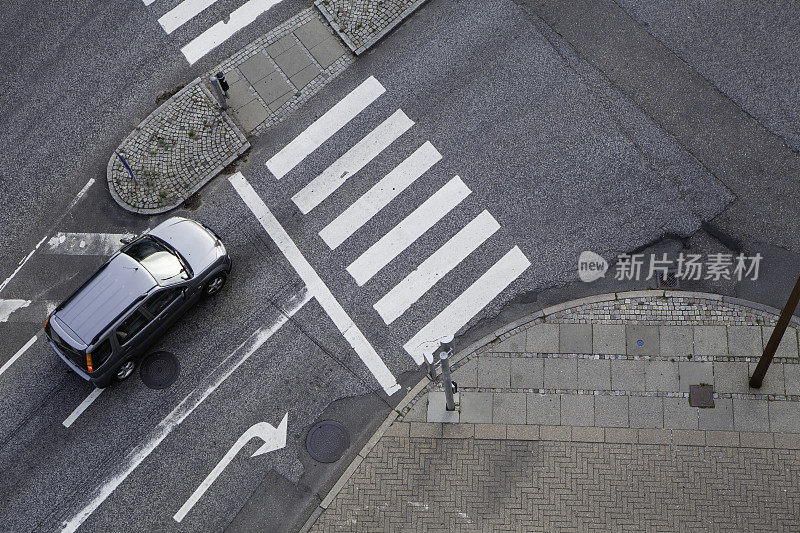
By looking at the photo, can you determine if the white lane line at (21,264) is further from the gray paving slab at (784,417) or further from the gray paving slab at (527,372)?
the gray paving slab at (784,417)

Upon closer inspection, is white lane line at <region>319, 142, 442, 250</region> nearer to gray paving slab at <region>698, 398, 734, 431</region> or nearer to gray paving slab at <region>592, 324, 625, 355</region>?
gray paving slab at <region>592, 324, 625, 355</region>

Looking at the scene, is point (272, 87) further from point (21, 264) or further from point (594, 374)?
point (594, 374)

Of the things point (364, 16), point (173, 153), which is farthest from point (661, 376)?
point (173, 153)

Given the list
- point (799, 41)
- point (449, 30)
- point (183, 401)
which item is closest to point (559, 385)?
point (183, 401)

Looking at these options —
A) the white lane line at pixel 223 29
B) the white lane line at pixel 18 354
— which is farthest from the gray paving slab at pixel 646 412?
the white lane line at pixel 223 29

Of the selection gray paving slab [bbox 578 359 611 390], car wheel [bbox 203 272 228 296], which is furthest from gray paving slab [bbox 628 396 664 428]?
car wheel [bbox 203 272 228 296]

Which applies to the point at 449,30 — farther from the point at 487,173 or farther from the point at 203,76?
the point at 203,76
